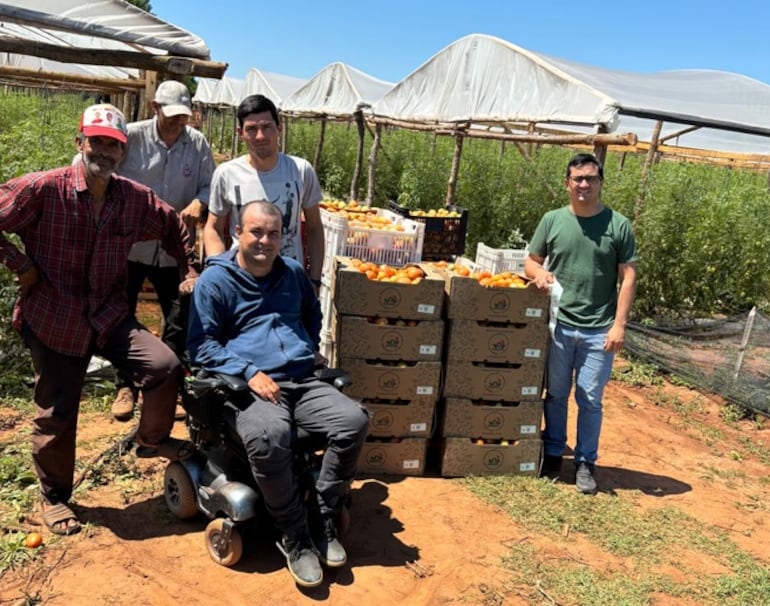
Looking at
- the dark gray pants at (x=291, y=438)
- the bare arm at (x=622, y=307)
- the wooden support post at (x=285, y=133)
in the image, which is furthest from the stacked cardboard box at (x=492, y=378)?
the wooden support post at (x=285, y=133)

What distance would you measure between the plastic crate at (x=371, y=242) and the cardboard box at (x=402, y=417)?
1294 millimetres

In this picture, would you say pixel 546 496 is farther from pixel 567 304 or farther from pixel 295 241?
pixel 295 241

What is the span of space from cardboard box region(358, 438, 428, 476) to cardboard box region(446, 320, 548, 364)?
0.67 meters

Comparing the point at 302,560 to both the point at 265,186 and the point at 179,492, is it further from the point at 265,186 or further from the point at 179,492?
the point at 265,186

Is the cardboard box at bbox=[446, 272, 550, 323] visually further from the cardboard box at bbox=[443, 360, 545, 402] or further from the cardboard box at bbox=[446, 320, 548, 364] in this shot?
the cardboard box at bbox=[443, 360, 545, 402]

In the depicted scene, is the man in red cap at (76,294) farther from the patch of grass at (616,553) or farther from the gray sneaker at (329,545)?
the patch of grass at (616,553)

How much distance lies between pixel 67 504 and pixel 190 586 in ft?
3.10

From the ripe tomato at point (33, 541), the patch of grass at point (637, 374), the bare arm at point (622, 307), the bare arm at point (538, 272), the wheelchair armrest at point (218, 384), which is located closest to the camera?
the wheelchair armrest at point (218, 384)

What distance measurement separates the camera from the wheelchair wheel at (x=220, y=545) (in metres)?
3.37

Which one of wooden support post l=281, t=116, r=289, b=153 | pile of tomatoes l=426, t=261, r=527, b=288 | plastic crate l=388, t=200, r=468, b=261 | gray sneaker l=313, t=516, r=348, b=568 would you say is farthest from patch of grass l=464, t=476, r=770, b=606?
wooden support post l=281, t=116, r=289, b=153

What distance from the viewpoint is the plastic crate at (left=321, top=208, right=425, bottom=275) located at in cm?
540

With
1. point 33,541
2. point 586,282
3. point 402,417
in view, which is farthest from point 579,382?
point 33,541

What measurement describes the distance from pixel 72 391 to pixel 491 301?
2624 mm

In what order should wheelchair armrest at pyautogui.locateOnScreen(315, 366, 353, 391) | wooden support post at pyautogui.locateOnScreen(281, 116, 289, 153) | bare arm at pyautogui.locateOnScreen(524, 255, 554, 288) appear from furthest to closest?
A: 1. wooden support post at pyautogui.locateOnScreen(281, 116, 289, 153)
2. bare arm at pyautogui.locateOnScreen(524, 255, 554, 288)
3. wheelchair armrest at pyautogui.locateOnScreen(315, 366, 353, 391)
